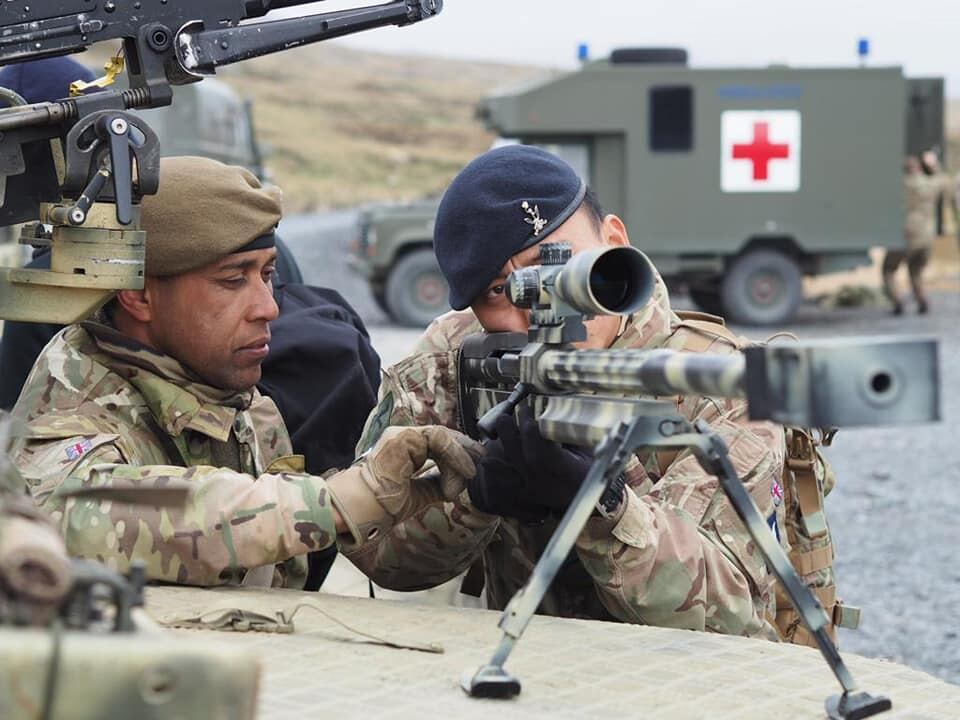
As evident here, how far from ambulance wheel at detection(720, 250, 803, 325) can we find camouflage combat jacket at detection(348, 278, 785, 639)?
14767 mm

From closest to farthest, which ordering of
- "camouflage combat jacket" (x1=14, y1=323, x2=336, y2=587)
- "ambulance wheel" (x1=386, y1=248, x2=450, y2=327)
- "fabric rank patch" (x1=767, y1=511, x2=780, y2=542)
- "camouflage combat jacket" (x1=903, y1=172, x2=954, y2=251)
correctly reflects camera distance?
"camouflage combat jacket" (x1=14, y1=323, x2=336, y2=587) < "fabric rank patch" (x1=767, y1=511, x2=780, y2=542) < "ambulance wheel" (x1=386, y1=248, x2=450, y2=327) < "camouflage combat jacket" (x1=903, y1=172, x2=954, y2=251)

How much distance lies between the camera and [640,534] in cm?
258

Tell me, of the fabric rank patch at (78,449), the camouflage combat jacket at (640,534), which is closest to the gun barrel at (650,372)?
the camouflage combat jacket at (640,534)

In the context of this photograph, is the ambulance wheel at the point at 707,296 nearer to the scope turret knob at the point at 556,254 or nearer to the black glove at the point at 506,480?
the black glove at the point at 506,480

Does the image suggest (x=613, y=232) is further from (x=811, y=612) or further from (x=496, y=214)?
(x=811, y=612)

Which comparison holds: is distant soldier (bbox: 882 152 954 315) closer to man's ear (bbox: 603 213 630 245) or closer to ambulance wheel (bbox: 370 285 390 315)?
ambulance wheel (bbox: 370 285 390 315)

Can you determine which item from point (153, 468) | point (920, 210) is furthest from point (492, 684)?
point (920, 210)

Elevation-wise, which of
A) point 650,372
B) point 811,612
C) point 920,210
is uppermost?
point 650,372

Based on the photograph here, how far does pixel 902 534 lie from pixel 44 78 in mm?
5675

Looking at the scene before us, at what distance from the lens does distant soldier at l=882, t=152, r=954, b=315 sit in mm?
18906

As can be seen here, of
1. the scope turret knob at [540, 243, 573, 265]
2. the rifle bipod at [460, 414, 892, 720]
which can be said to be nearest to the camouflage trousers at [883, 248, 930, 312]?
the scope turret knob at [540, 243, 573, 265]

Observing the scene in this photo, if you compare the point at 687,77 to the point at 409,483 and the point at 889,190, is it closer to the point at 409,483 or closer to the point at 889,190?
the point at 889,190

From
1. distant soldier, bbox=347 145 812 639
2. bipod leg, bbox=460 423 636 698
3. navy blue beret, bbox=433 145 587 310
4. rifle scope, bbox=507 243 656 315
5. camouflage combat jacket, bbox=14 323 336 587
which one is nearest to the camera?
bipod leg, bbox=460 423 636 698

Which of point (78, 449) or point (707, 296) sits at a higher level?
point (78, 449)
